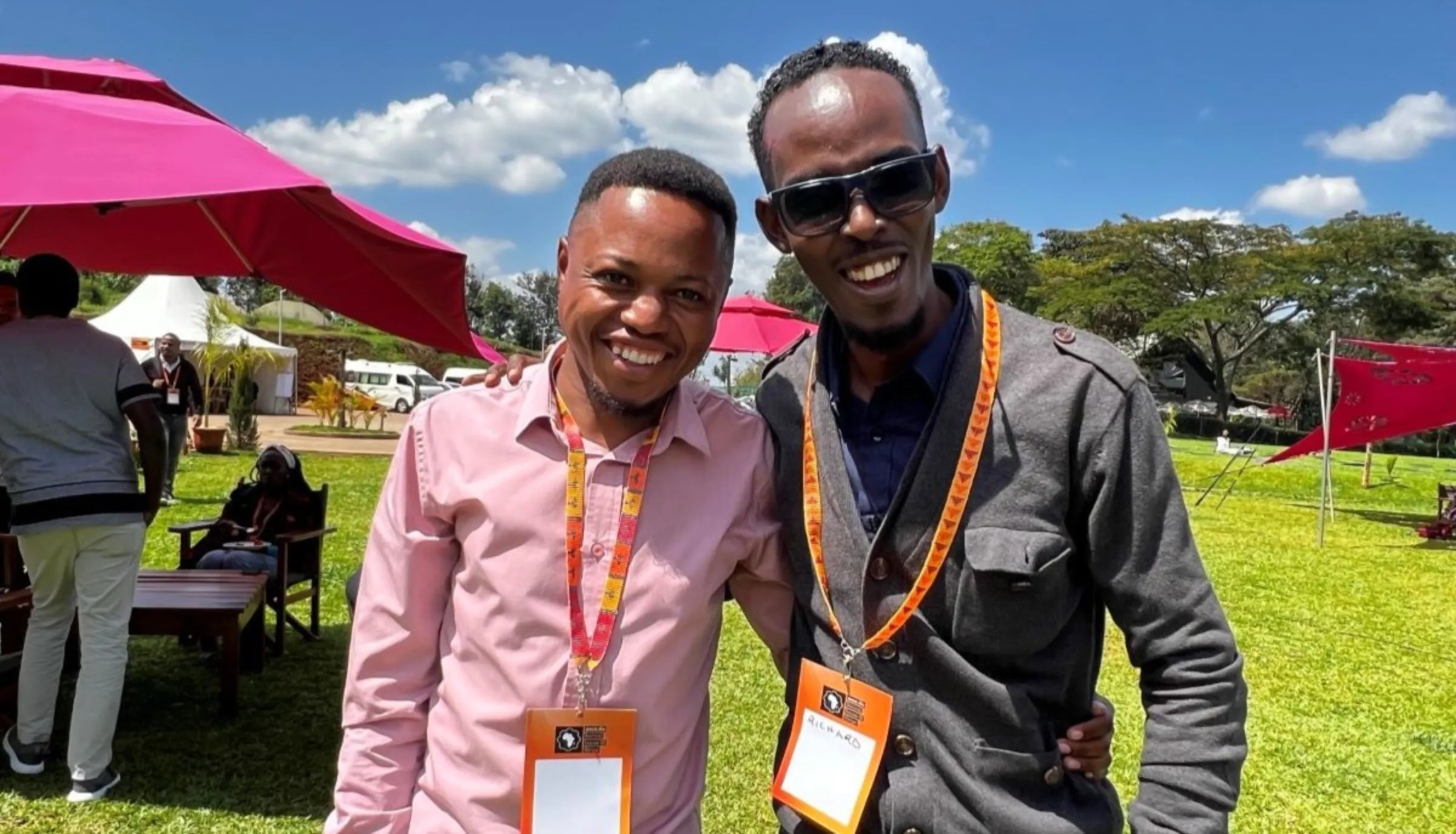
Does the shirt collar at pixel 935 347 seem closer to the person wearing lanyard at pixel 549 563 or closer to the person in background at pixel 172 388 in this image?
the person wearing lanyard at pixel 549 563

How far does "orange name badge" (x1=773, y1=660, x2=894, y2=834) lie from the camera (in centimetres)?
153

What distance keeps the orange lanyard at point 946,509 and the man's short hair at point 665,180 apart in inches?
19.4

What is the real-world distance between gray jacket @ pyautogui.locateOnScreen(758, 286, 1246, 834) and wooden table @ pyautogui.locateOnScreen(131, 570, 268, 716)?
420cm

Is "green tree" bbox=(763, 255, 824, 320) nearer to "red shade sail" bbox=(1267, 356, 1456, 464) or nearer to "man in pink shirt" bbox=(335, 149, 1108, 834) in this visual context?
"red shade sail" bbox=(1267, 356, 1456, 464)

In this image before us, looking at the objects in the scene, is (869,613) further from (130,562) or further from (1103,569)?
(130,562)

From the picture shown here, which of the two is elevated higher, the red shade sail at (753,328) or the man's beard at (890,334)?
the red shade sail at (753,328)

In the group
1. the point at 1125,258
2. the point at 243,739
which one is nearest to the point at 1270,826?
the point at 243,739

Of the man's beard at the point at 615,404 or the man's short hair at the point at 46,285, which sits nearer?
the man's beard at the point at 615,404

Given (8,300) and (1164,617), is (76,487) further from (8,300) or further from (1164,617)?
(1164,617)

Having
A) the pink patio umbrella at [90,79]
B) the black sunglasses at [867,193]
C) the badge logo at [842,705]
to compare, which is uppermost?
the pink patio umbrella at [90,79]

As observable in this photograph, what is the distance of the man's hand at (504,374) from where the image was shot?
1.96 meters

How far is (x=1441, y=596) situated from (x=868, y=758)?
1072cm

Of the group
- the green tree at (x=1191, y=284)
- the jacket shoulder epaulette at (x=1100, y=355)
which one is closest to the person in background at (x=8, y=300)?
the jacket shoulder epaulette at (x=1100, y=355)

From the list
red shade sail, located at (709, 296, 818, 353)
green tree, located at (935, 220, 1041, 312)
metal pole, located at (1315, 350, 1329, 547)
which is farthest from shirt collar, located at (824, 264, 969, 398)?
green tree, located at (935, 220, 1041, 312)
